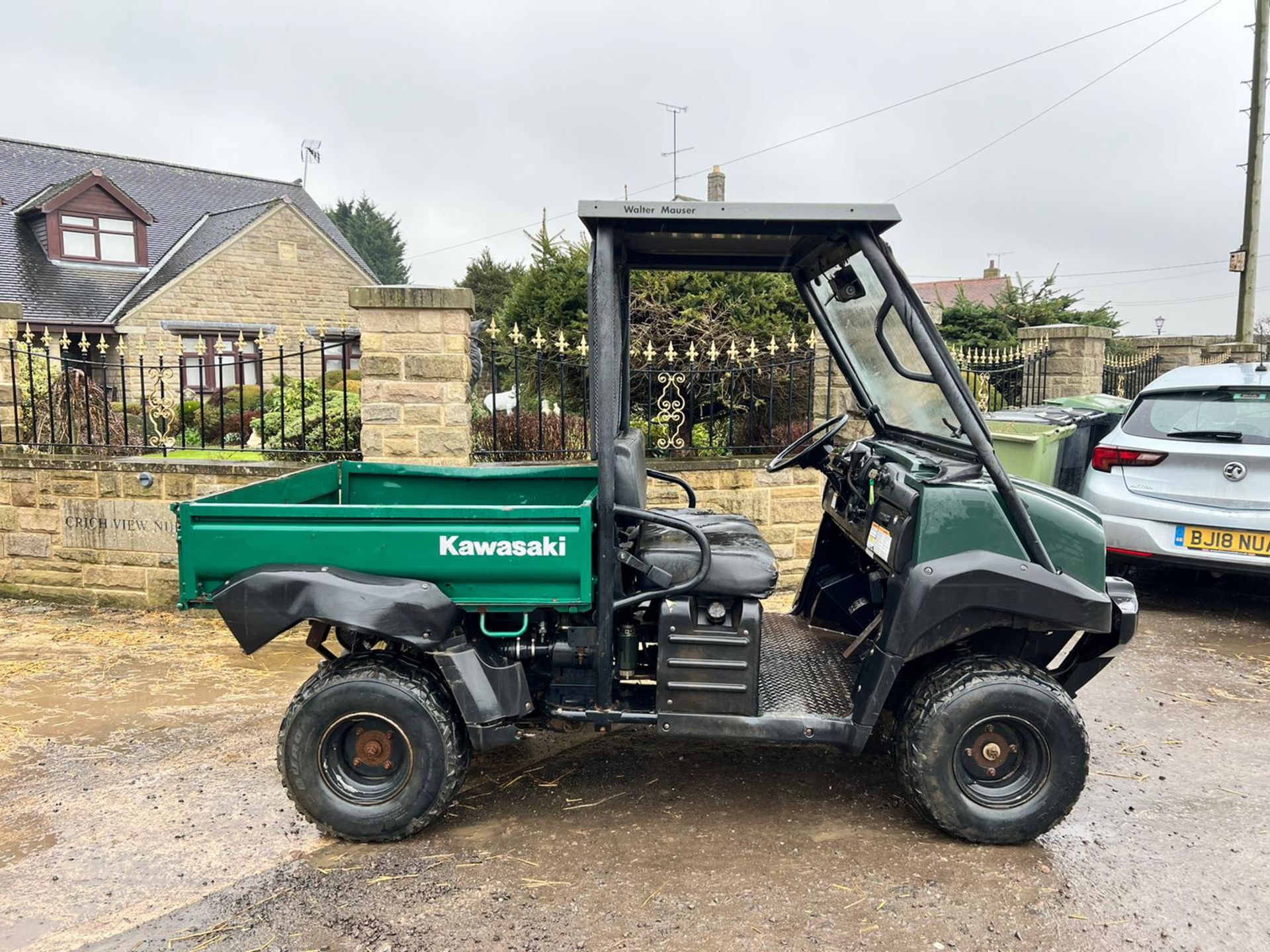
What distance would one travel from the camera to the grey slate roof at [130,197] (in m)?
20.0

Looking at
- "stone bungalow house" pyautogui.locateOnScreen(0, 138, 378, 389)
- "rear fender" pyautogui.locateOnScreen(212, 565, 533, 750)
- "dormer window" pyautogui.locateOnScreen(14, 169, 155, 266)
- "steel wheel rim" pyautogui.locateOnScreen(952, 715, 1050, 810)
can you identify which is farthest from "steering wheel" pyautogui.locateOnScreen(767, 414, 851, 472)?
"dormer window" pyautogui.locateOnScreen(14, 169, 155, 266)

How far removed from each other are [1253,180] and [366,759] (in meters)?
17.2

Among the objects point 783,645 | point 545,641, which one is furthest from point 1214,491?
point 545,641

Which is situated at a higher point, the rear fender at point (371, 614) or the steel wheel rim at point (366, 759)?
the rear fender at point (371, 614)

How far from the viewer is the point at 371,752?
321 centimetres

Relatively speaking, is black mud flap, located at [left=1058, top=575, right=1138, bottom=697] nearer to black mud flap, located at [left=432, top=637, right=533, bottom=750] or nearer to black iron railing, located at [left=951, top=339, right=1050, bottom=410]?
black mud flap, located at [left=432, top=637, right=533, bottom=750]

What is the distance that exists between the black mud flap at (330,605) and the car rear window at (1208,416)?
17.1ft

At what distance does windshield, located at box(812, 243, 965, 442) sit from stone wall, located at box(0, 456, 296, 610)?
3916mm

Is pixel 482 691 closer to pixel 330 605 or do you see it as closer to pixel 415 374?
pixel 330 605

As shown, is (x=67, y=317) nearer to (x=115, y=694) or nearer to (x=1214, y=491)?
(x=115, y=694)

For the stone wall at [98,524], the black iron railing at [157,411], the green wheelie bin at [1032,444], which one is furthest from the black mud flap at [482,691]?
the green wheelie bin at [1032,444]

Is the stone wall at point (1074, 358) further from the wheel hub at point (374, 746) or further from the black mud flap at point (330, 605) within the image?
the wheel hub at point (374, 746)

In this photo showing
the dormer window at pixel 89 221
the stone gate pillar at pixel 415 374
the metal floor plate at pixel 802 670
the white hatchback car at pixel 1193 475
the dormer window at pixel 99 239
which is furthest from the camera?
the dormer window at pixel 99 239

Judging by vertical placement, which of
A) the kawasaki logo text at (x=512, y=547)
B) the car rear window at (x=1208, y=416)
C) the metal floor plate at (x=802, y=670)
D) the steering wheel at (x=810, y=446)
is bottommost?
the metal floor plate at (x=802, y=670)
